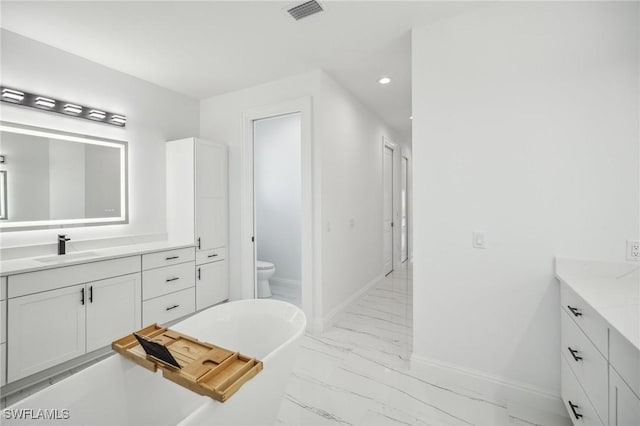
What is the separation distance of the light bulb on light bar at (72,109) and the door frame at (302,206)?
1.49 m

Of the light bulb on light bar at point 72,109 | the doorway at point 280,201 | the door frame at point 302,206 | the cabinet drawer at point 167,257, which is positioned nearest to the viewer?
the light bulb on light bar at point 72,109

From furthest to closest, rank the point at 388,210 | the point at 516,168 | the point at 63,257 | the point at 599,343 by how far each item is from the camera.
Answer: the point at 388,210
the point at 63,257
the point at 516,168
the point at 599,343

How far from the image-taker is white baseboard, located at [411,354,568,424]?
1.72 m

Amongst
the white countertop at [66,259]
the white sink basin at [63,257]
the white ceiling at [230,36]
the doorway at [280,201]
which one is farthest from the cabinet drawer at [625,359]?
the doorway at [280,201]

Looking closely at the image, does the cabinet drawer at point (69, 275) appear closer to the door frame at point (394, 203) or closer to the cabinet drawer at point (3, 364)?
the cabinet drawer at point (3, 364)

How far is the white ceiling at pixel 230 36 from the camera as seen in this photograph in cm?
199

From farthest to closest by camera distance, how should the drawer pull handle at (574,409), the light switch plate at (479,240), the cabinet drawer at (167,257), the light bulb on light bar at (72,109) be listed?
the cabinet drawer at (167,257) → the light bulb on light bar at (72,109) → the light switch plate at (479,240) → the drawer pull handle at (574,409)

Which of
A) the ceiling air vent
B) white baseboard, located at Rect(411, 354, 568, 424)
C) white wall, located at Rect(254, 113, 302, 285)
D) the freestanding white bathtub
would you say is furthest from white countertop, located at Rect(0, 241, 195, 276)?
white baseboard, located at Rect(411, 354, 568, 424)

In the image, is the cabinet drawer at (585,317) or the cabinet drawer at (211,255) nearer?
the cabinet drawer at (585,317)

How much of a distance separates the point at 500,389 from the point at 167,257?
2.92 m

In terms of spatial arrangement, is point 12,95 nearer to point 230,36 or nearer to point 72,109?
point 72,109

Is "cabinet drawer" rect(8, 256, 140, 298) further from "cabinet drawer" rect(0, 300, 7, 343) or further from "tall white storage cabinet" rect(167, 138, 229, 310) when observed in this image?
"tall white storage cabinet" rect(167, 138, 229, 310)

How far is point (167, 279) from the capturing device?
2824 millimetres

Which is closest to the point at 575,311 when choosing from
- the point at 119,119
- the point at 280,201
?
the point at 280,201
